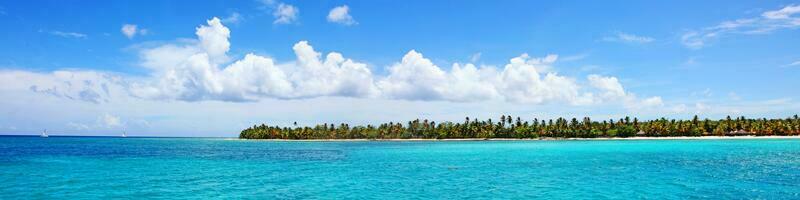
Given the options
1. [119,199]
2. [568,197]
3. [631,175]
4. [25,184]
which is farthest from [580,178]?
[25,184]

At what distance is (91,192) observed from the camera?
3422 centimetres

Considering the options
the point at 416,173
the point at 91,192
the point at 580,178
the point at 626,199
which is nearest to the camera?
the point at 626,199

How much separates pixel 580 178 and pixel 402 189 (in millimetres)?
14879

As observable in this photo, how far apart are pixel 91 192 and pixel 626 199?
3203 cm

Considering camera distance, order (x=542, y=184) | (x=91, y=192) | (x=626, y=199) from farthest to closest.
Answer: (x=542, y=184) < (x=91, y=192) < (x=626, y=199)

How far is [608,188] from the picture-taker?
114 ft

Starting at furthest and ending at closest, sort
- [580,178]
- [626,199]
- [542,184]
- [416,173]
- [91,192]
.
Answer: [416,173]
[580,178]
[542,184]
[91,192]
[626,199]

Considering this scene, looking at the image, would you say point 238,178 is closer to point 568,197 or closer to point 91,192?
point 91,192

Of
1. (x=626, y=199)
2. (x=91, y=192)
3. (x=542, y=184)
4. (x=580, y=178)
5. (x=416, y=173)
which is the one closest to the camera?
(x=626, y=199)

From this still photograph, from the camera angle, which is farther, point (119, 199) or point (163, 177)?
point (163, 177)

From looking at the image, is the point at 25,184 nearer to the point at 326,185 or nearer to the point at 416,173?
the point at 326,185

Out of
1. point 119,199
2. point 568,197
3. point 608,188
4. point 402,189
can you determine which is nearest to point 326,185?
point 402,189

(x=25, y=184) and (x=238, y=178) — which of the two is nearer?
(x=25, y=184)

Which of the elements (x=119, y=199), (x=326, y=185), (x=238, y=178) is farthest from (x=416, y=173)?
(x=119, y=199)
